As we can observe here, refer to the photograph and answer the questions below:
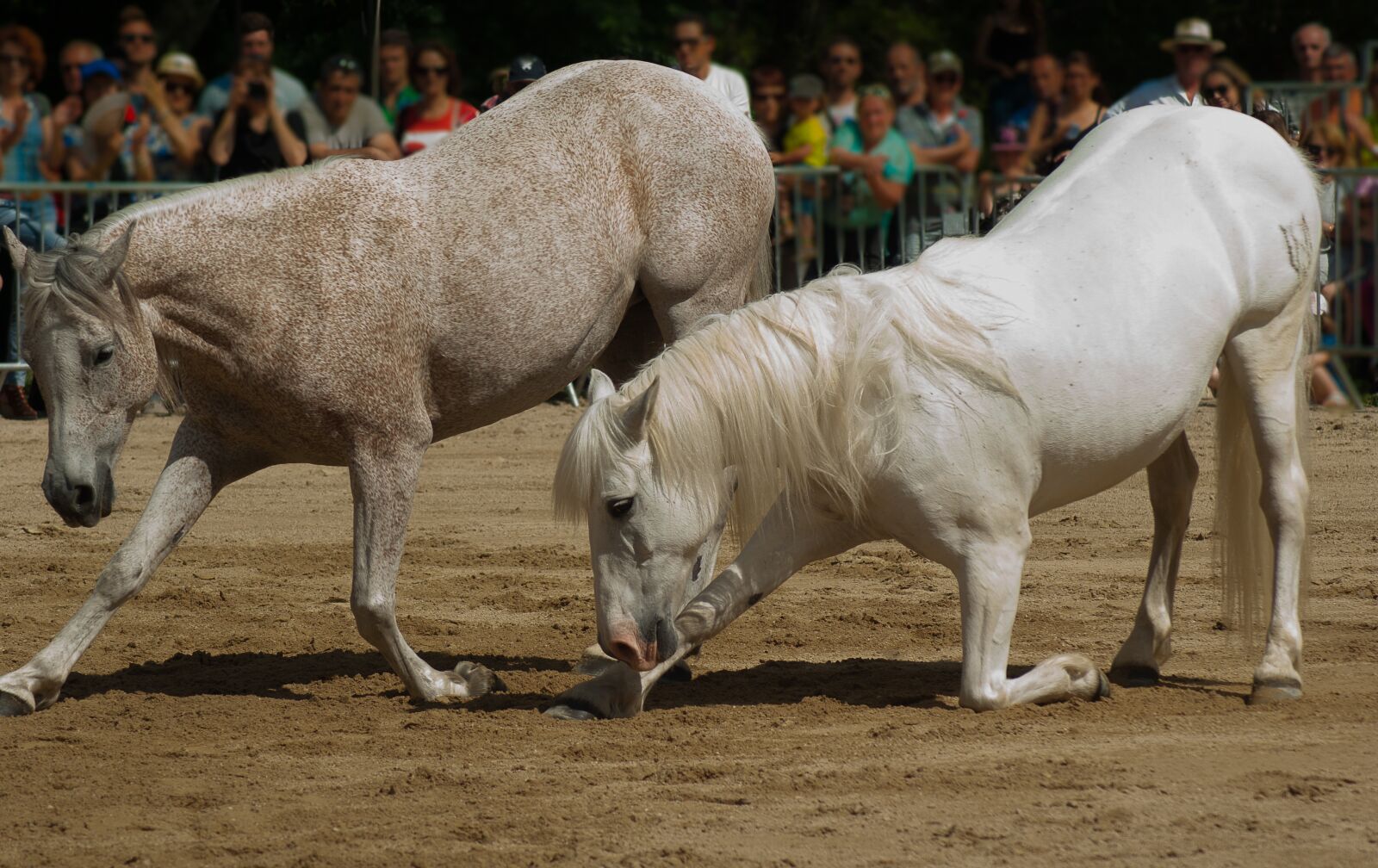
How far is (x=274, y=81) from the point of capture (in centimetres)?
1113

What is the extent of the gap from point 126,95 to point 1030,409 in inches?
324

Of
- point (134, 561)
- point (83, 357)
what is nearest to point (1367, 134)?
point (134, 561)

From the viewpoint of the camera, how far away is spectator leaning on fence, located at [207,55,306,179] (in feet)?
35.5

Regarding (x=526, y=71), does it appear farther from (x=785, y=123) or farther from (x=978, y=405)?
(x=978, y=405)

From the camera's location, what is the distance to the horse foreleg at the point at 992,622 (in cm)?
459

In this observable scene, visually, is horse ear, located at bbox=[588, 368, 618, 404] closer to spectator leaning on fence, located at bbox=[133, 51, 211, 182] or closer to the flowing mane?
the flowing mane

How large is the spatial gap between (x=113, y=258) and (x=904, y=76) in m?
7.47

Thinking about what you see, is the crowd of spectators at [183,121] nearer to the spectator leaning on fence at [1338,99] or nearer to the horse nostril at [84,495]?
the spectator leaning on fence at [1338,99]

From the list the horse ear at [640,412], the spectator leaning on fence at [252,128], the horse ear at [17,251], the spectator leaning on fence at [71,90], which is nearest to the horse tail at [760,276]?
the horse ear at [640,412]

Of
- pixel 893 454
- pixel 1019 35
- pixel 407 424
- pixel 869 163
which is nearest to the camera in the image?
pixel 893 454

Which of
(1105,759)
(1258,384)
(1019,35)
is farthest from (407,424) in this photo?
(1019,35)

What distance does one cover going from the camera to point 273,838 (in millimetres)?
3801

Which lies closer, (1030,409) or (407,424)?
(1030,409)

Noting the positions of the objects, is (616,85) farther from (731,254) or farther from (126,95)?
(126,95)
